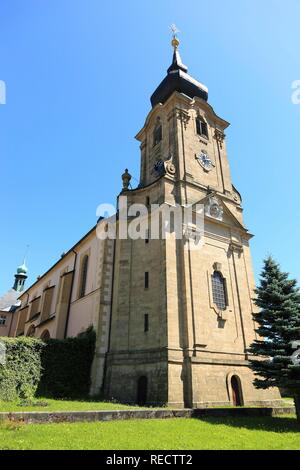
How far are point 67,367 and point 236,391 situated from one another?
10.1 m

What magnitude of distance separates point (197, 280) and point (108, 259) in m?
6.53

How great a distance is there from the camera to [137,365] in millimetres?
18625

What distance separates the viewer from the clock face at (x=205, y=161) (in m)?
26.6

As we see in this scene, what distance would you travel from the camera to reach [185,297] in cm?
1944

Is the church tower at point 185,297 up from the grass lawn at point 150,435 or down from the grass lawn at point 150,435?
up

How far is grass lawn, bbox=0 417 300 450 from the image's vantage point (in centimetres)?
826

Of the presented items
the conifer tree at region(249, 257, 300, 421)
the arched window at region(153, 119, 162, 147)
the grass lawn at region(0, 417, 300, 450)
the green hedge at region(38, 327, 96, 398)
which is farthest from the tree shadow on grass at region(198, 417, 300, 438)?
the arched window at region(153, 119, 162, 147)

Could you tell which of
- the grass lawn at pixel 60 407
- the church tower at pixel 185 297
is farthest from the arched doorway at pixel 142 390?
Answer: the grass lawn at pixel 60 407

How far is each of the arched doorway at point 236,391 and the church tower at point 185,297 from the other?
0.05 meters

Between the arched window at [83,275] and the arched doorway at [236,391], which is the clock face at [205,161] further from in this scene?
the arched doorway at [236,391]

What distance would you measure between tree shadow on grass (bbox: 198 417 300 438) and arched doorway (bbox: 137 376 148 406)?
4.56m

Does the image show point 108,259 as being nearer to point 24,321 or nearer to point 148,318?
point 148,318

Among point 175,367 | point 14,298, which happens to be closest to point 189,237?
point 175,367

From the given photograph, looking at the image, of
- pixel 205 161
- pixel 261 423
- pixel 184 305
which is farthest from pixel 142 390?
pixel 205 161
